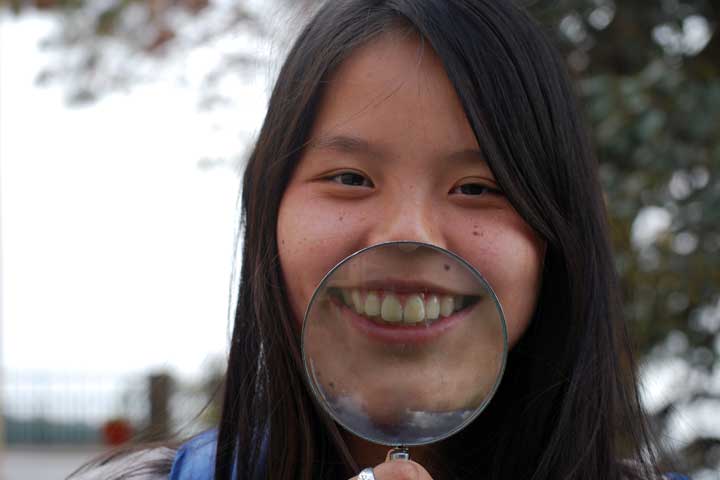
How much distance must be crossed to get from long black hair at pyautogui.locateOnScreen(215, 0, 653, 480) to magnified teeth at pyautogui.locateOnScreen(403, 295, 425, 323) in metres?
0.26

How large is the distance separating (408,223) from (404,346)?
19 cm

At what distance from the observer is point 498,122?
59.9 inches

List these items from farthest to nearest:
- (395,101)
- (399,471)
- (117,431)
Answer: (117,431) → (395,101) → (399,471)

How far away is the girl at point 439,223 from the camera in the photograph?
4.81ft

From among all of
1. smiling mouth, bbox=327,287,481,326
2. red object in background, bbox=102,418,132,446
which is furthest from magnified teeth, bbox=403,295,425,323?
A: red object in background, bbox=102,418,132,446

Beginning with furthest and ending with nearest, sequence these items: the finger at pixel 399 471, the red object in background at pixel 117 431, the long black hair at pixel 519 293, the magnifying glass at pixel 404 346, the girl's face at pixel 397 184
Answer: the red object in background at pixel 117 431
the long black hair at pixel 519 293
the girl's face at pixel 397 184
the magnifying glass at pixel 404 346
the finger at pixel 399 471

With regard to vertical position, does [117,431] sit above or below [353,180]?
below

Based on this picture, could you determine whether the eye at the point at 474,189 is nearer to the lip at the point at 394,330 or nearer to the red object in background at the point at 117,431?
the lip at the point at 394,330

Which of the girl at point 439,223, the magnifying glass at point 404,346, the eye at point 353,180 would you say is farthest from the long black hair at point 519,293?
the magnifying glass at point 404,346

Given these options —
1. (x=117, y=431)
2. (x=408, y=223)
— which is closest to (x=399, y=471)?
(x=408, y=223)

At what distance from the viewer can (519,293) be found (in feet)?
5.00

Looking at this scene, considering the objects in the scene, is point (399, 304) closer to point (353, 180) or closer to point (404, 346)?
point (404, 346)

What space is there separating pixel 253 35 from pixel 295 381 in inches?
119

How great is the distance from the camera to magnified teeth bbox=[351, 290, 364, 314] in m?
1.35
